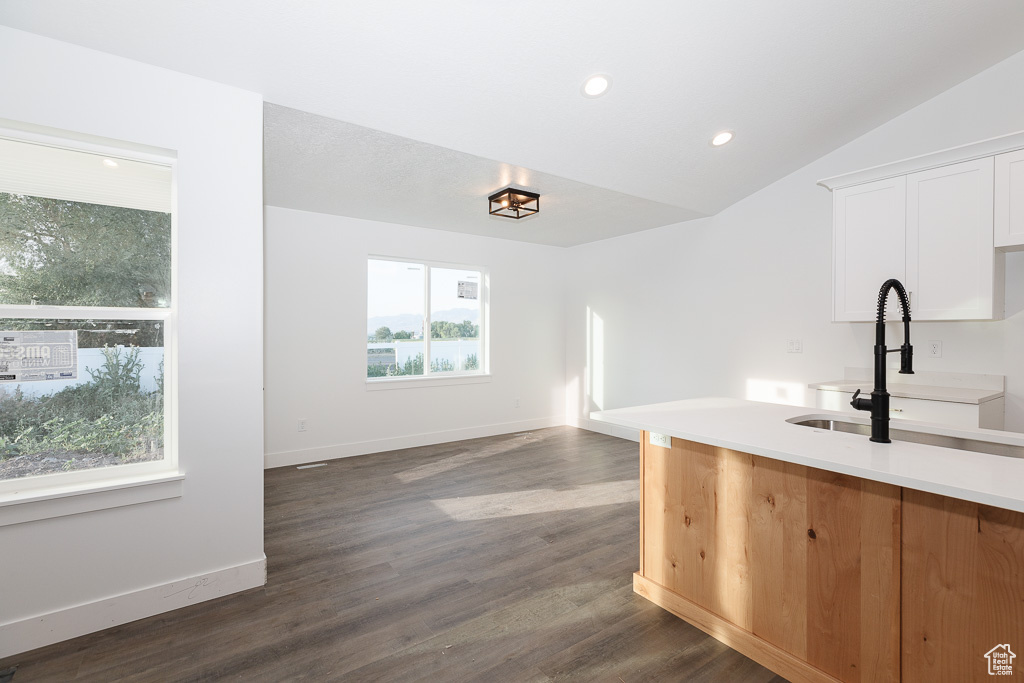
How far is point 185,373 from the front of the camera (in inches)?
86.5

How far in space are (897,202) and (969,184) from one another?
1.18 feet

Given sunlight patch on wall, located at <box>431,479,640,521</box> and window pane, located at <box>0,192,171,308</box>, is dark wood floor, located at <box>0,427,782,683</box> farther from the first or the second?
window pane, located at <box>0,192,171,308</box>

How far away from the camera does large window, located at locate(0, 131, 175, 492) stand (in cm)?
196

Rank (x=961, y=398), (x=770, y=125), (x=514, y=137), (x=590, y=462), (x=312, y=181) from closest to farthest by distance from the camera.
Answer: (x=961, y=398) → (x=514, y=137) → (x=770, y=125) → (x=312, y=181) → (x=590, y=462)

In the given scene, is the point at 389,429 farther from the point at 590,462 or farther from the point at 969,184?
the point at 969,184

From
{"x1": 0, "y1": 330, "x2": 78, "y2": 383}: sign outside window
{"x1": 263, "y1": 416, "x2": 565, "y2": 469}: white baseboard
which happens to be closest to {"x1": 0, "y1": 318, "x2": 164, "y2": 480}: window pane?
{"x1": 0, "y1": 330, "x2": 78, "y2": 383}: sign outside window

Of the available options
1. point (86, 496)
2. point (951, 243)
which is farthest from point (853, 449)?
point (86, 496)

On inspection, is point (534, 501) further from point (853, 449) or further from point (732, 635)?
point (853, 449)

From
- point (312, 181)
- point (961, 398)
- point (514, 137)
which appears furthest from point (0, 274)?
point (961, 398)

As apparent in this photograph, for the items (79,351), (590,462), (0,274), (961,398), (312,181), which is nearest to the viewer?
(0,274)

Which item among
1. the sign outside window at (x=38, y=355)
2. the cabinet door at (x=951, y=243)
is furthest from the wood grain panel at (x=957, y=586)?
the sign outside window at (x=38, y=355)

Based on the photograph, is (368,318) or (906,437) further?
(368,318)

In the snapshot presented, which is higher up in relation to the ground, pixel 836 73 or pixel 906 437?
pixel 836 73

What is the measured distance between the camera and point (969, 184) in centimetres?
291
